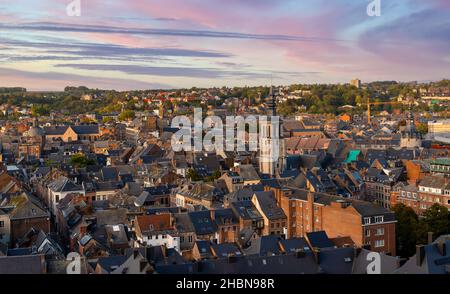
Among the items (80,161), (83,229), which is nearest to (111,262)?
(83,229)

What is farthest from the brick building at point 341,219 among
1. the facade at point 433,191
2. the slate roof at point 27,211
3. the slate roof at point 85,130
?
the slate roof at point 85,130

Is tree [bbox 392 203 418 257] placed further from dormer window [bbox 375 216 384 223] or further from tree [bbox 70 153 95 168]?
tree [bbox 70 153 95 168]

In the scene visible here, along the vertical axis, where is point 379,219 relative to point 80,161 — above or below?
below

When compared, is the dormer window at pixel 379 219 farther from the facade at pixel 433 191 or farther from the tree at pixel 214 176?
the tree at pixel 214 176

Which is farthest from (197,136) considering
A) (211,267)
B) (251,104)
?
(251,104)

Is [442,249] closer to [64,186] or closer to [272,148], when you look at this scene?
[64,186]

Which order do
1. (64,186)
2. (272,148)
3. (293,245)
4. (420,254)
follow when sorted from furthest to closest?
(272,148)
(64,186)
(293,245)
(420,254)

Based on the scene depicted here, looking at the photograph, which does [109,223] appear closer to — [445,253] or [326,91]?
[445,253]

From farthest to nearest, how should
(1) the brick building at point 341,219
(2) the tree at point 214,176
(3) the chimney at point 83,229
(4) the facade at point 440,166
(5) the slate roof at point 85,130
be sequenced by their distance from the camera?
(5) the slate roof at point 85,130
(2) the tree at point 214,176
(4) the facade at point 440,166
(1) the brick building at point 341,219
(3) the chimney at point 83,229
